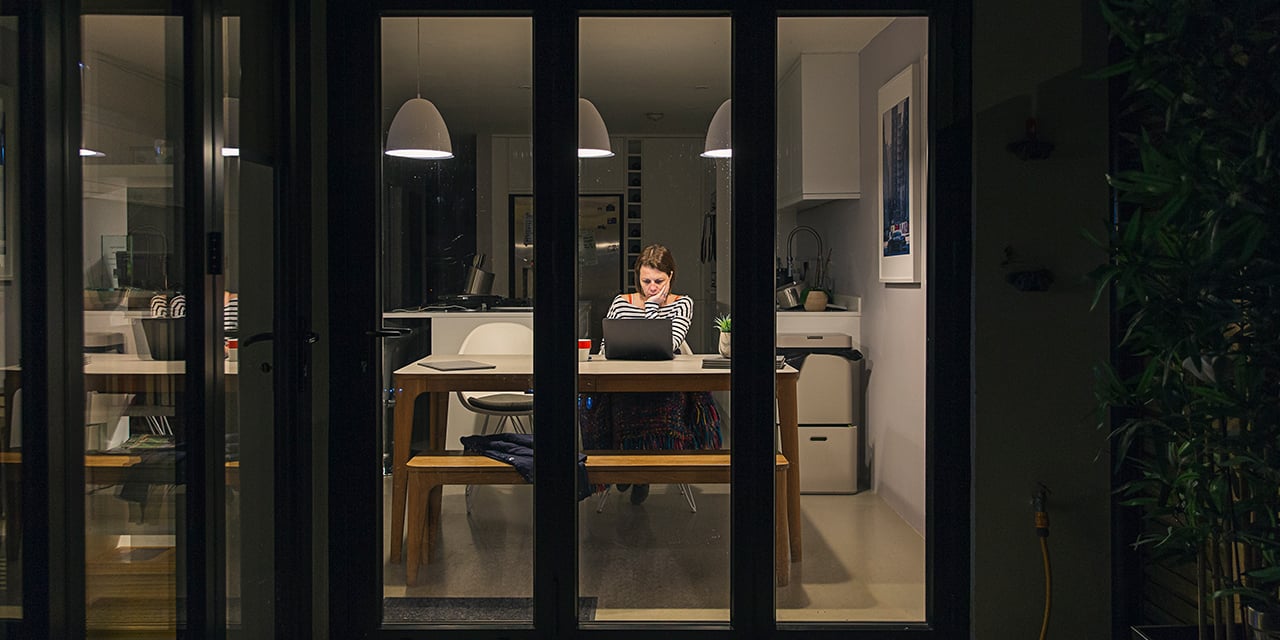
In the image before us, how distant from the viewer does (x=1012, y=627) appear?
3.01m

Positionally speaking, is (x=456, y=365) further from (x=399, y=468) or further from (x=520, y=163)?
(x=520, y=163)

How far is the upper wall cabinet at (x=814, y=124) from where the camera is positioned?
306 centimetres

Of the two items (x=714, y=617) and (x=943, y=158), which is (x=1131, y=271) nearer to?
(x=943, y=158)

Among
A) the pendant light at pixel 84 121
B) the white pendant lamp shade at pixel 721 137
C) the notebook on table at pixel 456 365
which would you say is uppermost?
the white pendant lamp shade at pixel 721 137

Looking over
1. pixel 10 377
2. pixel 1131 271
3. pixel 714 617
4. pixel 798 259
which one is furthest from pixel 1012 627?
pixel 10 377

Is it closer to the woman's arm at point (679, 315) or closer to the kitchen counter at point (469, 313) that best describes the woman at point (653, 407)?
the woman's arm at point (679, 315)

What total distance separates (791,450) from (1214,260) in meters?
1.53

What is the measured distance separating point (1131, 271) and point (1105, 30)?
3.78 ft

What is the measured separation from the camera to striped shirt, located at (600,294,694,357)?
3121mm

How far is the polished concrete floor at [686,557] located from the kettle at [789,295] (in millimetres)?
612

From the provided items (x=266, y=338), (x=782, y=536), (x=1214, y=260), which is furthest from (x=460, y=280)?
(x=1214, y=260)

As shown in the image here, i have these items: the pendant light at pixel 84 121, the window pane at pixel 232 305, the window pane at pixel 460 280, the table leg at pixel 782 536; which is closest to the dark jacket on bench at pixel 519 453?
the window pane at pixel 460 280

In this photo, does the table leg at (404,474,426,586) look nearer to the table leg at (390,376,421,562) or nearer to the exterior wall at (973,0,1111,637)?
the table leg at (390,376,421,562)

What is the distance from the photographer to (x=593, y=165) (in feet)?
10.1
